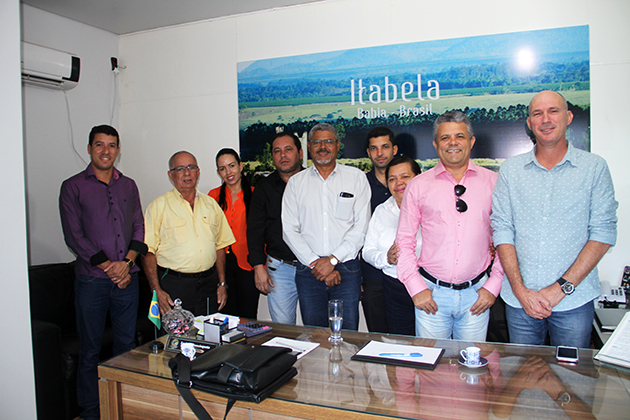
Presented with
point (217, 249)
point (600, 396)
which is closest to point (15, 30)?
point (217, 249)

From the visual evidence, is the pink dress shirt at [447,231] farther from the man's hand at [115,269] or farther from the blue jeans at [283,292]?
the man's hand at [115,269]

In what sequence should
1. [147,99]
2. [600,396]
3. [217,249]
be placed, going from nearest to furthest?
[600,396], [217,249], [147,99]

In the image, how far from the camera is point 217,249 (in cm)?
333

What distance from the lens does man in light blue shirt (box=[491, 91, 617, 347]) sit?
2061 millimetres

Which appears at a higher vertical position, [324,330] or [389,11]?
[389,11]

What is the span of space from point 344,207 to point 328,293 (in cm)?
60

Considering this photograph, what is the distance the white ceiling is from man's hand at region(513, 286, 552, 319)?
3161mm

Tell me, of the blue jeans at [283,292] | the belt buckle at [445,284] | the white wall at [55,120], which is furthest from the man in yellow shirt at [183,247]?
the belt buckle at [445,284]

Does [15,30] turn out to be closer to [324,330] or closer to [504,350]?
[324,330]

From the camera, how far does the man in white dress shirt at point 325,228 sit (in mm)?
2914

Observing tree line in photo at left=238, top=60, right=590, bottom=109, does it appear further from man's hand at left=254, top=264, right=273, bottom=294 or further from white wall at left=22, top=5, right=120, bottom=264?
man's hand at left=254, top=264, right=273, bottom=294

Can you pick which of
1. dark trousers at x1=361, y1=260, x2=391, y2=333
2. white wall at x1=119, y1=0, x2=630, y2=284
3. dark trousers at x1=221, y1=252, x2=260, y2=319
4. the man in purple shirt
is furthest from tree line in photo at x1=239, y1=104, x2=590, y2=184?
the man in purple shirt

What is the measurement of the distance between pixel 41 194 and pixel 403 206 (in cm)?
340

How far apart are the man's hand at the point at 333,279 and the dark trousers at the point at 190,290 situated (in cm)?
90
